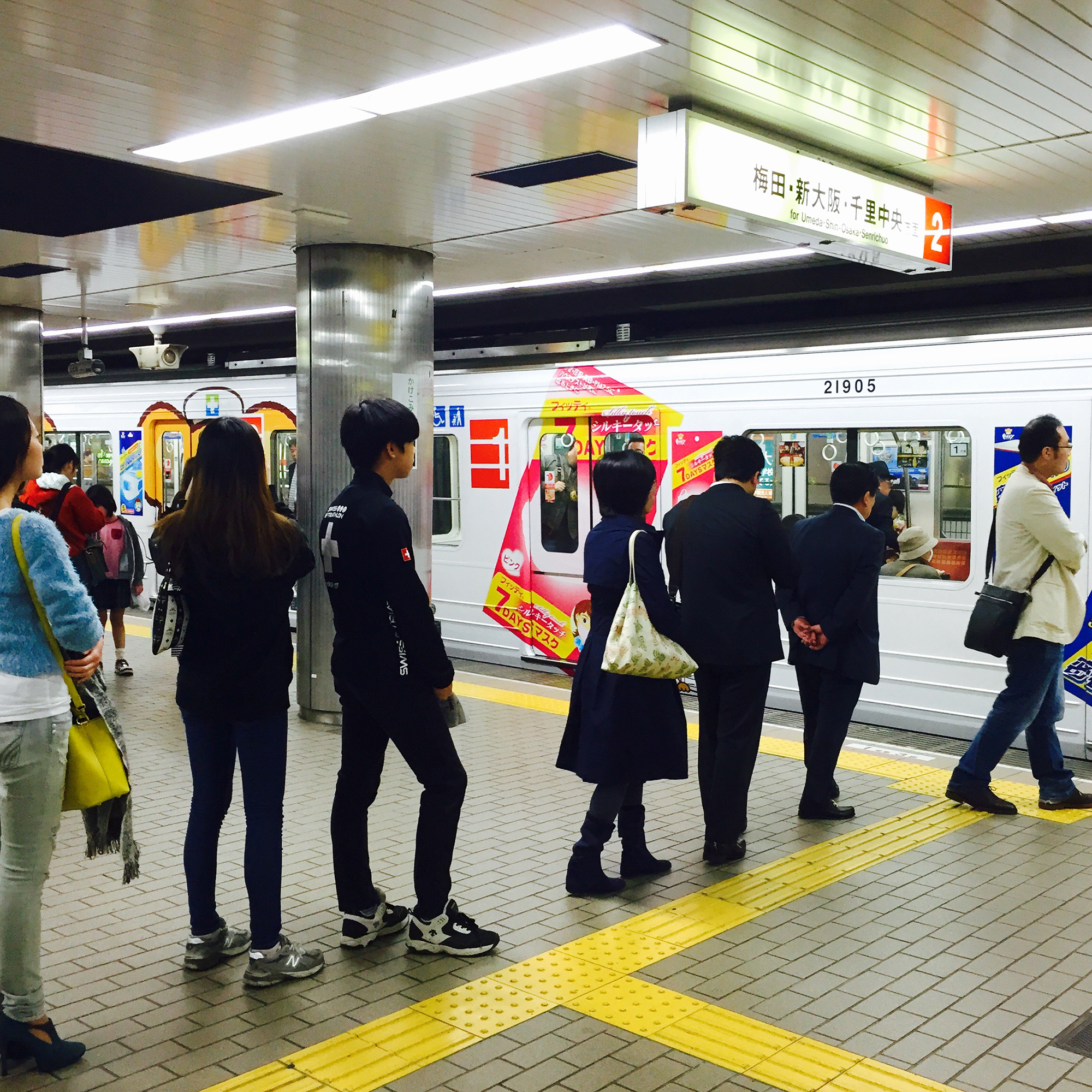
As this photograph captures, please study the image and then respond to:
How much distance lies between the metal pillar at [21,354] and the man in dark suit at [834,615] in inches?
308

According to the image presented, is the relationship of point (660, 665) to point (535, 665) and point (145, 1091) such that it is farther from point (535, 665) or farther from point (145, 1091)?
point (535, 665)

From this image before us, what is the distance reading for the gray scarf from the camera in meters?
3.56

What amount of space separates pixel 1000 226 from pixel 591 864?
498 cm

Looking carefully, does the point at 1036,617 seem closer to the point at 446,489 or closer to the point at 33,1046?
the point at 33,1046

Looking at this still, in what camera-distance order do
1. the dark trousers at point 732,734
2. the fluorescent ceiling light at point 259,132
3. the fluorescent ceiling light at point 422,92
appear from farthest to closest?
the dark trousers at point 732,734
the fluorescent ceiling light at point 259,132
the fluorescent ceiling light at point 422,92

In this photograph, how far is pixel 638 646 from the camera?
4.61 m

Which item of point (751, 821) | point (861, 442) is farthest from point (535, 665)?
point (751, 821)

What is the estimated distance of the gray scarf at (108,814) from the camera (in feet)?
11.7

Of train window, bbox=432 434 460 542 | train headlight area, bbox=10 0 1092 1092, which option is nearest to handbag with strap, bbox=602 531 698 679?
train headlight area, bbox=10 0 1092 1092

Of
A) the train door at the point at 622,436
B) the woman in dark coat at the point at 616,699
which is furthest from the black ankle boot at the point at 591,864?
the train door at the point at 622,436

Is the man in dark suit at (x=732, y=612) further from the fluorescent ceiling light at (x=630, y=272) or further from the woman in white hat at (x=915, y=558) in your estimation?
the fluorescent ceiling light at (x=630, y=272)

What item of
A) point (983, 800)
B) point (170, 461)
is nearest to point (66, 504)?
point (170, 461)

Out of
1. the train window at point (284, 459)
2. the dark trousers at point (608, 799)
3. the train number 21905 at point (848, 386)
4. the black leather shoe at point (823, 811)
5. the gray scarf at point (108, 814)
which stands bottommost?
the black leather shoe at point (823, 811)

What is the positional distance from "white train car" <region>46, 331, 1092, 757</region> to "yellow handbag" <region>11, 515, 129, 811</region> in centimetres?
556
